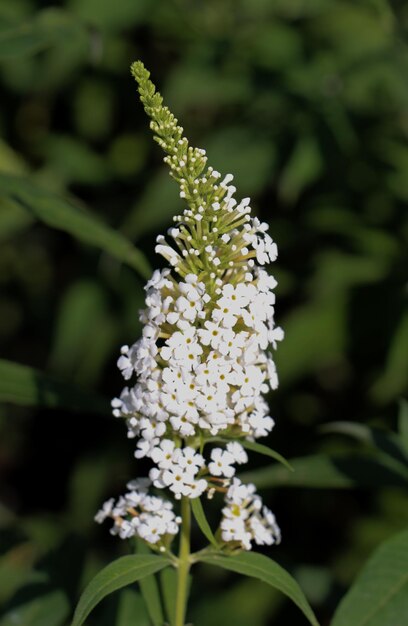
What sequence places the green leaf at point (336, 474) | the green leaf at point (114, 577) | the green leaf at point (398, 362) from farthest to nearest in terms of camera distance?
the green leaf at point (398, 362) → the green leaf at point (336, 474) → the green leaf at point (114, 577)

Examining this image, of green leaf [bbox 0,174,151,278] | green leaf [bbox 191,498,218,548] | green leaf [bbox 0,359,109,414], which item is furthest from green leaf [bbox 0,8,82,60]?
green leaf [bbox 191,498,218,548]

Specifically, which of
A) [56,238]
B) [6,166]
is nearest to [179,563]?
[6,166]

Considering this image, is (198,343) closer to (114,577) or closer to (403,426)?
(114,577)

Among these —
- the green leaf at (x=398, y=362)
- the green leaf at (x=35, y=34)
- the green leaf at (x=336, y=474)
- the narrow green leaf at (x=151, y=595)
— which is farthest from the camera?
the green leaf at (x=398, y=362)

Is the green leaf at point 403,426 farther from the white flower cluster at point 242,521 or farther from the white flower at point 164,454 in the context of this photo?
the white flower at point 164,454

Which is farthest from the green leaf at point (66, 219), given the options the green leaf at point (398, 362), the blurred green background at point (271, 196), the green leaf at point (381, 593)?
the green leaf at point (398, 362)

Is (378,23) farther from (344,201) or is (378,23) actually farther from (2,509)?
(2,509)

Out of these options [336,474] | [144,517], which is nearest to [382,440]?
[336,474]
